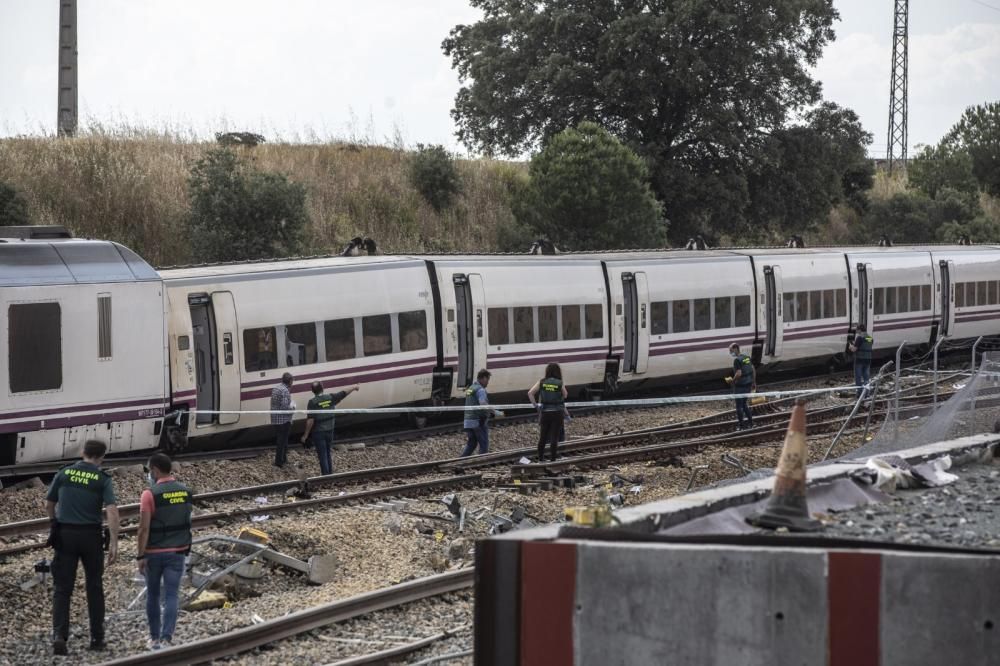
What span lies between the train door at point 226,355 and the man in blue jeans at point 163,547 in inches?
348

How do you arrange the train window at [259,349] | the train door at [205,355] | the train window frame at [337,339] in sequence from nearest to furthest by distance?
the train door at [205,355] < the train window at [259,349] < the train window frame at [337,339]

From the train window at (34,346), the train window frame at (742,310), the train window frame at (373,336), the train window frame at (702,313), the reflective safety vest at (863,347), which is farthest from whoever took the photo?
the train window frame at (742,310)

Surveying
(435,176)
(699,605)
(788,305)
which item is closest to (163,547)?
(699,605)

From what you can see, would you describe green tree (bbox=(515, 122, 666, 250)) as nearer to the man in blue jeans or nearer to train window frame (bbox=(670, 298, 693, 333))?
train window frame (bbox=(670, 298, 693, 333))

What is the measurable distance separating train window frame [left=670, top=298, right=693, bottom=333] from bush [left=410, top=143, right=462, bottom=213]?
19.5 m

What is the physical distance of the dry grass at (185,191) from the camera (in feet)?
123

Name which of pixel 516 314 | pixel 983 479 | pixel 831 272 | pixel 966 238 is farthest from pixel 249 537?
pixel 966 238

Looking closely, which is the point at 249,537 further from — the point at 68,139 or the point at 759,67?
the point at 759,67

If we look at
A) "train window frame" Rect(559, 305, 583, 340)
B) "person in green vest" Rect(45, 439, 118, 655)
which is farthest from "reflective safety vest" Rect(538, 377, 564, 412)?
"person in green vest" Rect(45, 439, 118, 655)

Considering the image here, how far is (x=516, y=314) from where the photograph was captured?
24.8 meters

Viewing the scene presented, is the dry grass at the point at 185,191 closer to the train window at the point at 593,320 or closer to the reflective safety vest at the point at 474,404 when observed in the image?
the train window at the point at 593,320

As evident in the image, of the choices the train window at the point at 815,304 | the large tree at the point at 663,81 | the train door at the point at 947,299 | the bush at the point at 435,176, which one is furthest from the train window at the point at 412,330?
the large tree at the point at 663,81

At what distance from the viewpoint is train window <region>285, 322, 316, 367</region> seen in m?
21.0

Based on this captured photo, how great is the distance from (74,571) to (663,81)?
40.3 m
